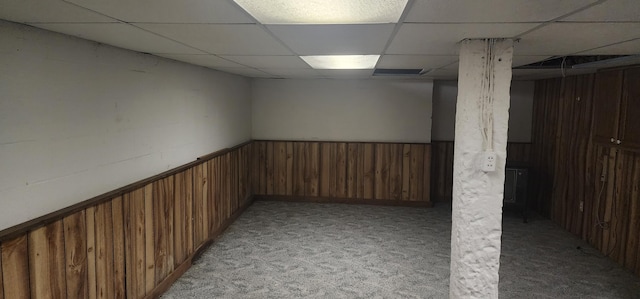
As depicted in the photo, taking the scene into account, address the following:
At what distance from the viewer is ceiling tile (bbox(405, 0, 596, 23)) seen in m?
1.37

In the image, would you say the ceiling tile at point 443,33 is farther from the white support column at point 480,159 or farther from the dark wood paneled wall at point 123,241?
the dark wood paneled wall at point 123,241

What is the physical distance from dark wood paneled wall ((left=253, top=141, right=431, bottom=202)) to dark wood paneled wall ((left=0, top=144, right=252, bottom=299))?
1.62m

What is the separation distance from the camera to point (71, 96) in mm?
2139

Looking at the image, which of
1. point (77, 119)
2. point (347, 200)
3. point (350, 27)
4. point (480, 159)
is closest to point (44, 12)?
point (77, 119)

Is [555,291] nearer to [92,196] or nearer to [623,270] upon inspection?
[623,270]

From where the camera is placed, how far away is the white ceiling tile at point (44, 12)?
1.42 meters

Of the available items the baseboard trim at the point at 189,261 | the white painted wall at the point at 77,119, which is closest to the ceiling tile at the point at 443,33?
the white painted wall at the point at 77,119

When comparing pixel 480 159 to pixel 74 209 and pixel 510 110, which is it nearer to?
pixel 74 209

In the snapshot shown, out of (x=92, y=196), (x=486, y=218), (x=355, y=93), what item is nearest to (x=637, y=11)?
(x=486, y=218)

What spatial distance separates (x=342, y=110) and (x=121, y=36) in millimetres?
4208

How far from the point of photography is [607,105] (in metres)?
4.00

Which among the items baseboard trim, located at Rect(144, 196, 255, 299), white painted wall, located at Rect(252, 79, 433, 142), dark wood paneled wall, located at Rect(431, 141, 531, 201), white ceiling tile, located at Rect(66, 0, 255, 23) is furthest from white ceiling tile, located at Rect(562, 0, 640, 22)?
dark wood paneled wall, located at Rect(431, 141, 531, 201)

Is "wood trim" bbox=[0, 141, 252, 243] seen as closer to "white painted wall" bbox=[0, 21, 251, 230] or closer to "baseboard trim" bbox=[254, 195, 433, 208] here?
"white painted wall" bbox=[0, 21, 251, 230]

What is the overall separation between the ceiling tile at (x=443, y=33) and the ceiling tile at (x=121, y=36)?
143 centimetres
